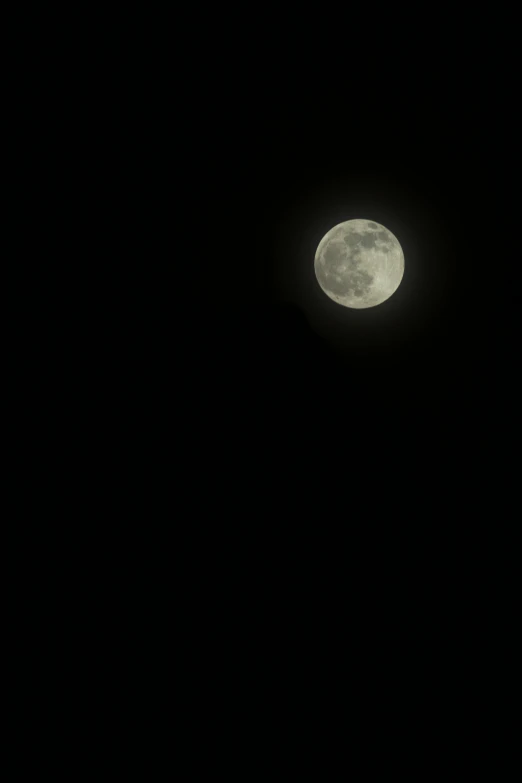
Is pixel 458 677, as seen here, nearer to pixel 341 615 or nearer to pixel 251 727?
pixel 341 615

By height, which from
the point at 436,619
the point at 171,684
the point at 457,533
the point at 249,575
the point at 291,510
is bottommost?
the point at 171,684

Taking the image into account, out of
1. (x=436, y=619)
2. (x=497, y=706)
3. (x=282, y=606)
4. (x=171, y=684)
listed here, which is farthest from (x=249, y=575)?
(x=497, y=706)

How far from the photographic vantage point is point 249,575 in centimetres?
423

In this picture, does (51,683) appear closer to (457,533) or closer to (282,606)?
(282,606)

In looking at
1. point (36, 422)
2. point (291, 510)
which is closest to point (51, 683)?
point (36, 422)

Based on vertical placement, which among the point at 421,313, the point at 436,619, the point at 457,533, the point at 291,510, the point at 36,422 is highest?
the point at 421,313

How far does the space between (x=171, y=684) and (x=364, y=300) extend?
150 inches

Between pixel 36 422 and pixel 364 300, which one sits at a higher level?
pixel 364 300

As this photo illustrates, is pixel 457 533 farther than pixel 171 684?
Yes

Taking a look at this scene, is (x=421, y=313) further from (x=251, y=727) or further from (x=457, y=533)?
(x=251, y=727)

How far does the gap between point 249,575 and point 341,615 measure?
959mm

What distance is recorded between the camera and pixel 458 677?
4.19m

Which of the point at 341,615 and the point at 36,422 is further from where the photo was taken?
the point at 341,615

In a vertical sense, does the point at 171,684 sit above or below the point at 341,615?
below
